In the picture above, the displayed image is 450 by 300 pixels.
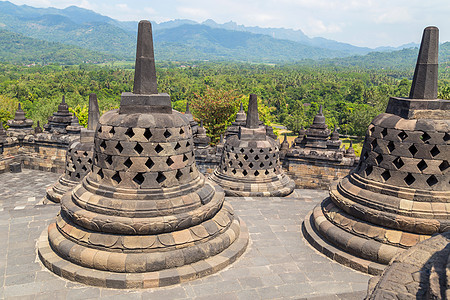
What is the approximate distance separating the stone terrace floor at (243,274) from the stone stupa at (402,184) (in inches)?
19.7

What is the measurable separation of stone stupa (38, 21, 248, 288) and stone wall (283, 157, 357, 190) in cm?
1064

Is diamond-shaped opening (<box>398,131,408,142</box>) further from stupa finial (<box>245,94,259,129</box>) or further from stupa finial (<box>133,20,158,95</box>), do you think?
stupa finial (<box>245,94,259,129</box>)

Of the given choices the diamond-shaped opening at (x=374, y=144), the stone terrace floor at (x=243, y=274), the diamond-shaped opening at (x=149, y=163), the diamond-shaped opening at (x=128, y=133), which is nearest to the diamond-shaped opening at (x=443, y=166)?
the diamond-shaped opening at (x=374, y=144)

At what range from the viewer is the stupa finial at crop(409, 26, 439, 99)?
584 cm

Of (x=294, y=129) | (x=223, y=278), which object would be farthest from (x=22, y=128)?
(x=294, y=129)

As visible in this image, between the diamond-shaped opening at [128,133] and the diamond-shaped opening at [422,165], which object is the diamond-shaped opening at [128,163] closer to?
the diamond-shaped opening at [128,133]

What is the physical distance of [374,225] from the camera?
575 centimetres

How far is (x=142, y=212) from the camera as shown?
5.28 metres

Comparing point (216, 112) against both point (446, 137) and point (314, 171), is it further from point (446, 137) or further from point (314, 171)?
point (446, 137)

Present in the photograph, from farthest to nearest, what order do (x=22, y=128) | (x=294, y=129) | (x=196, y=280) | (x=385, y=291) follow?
(x=294, y=129) → (x=22, y=128) → (x=196, y=280) → (x=385, y=291)

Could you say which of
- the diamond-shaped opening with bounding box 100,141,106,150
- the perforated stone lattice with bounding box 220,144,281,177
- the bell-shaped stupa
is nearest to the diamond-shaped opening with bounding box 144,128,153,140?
the diamond-shaped opening with bounding box 100,141,106,150

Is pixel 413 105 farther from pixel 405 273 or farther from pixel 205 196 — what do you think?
pixel 205 196

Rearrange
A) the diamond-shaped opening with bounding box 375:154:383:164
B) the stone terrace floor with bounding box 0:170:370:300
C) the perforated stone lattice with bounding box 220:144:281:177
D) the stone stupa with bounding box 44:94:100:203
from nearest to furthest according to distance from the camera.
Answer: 1. the stone terrace floor with bounding box 0:170:370:300
2. the diamond-shaped opening with bounding box 375:154:383:164
3. the stone stupa with bounding box 44:94:100:203
4. the perforated stone lattice with bounding box 220:144:281:177

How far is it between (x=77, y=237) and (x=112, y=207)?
771mm
